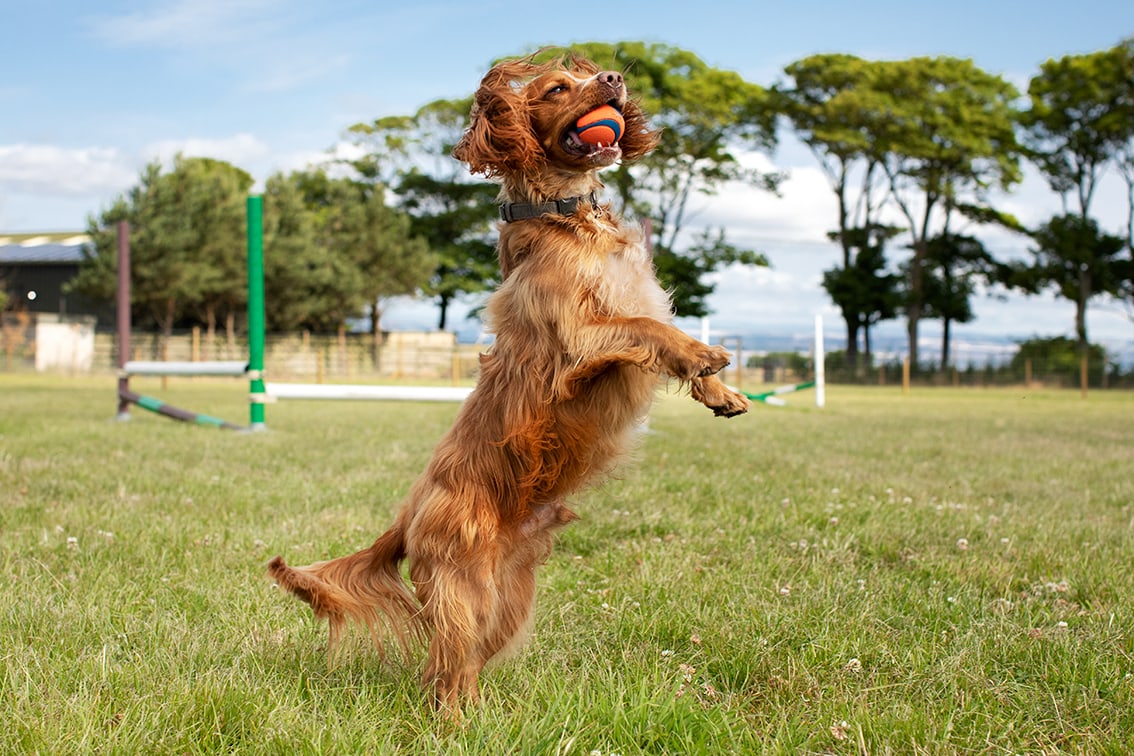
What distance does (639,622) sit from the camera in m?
3.20

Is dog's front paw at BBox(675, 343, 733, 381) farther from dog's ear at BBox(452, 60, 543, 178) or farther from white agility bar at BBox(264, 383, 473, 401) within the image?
white agility bar at BBox(264, 383, 473, 401)

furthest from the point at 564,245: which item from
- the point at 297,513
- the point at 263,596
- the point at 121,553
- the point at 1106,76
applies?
the point at 1106,76

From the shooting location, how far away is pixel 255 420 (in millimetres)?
9961

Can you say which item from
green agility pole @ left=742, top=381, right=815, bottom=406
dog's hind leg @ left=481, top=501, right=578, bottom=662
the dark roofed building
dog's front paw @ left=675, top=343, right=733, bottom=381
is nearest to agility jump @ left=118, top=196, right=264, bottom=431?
green agility pole @ left=742, top=381, right=815, bottom=406

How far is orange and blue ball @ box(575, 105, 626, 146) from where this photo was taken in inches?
107

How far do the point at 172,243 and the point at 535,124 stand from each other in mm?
33570

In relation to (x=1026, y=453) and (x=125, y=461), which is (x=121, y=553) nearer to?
(x=125, y=461)

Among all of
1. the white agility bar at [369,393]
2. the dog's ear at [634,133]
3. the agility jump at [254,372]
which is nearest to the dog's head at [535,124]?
the dog's ear at [634,133]

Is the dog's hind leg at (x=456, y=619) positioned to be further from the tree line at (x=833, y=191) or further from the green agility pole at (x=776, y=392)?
the tree line at (x=833, y=191)

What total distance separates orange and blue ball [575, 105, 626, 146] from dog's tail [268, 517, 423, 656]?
49.3 inches

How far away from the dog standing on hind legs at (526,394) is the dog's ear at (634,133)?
151 millimetres

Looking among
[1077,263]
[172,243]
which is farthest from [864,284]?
[172,243]

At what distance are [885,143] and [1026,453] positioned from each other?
99.0 ft

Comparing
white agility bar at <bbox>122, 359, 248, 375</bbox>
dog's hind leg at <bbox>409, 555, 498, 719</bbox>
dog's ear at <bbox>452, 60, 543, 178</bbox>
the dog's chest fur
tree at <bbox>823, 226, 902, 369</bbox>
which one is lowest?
dog's hind leg at <bbox>409, 555, 498, 719</bbox>
